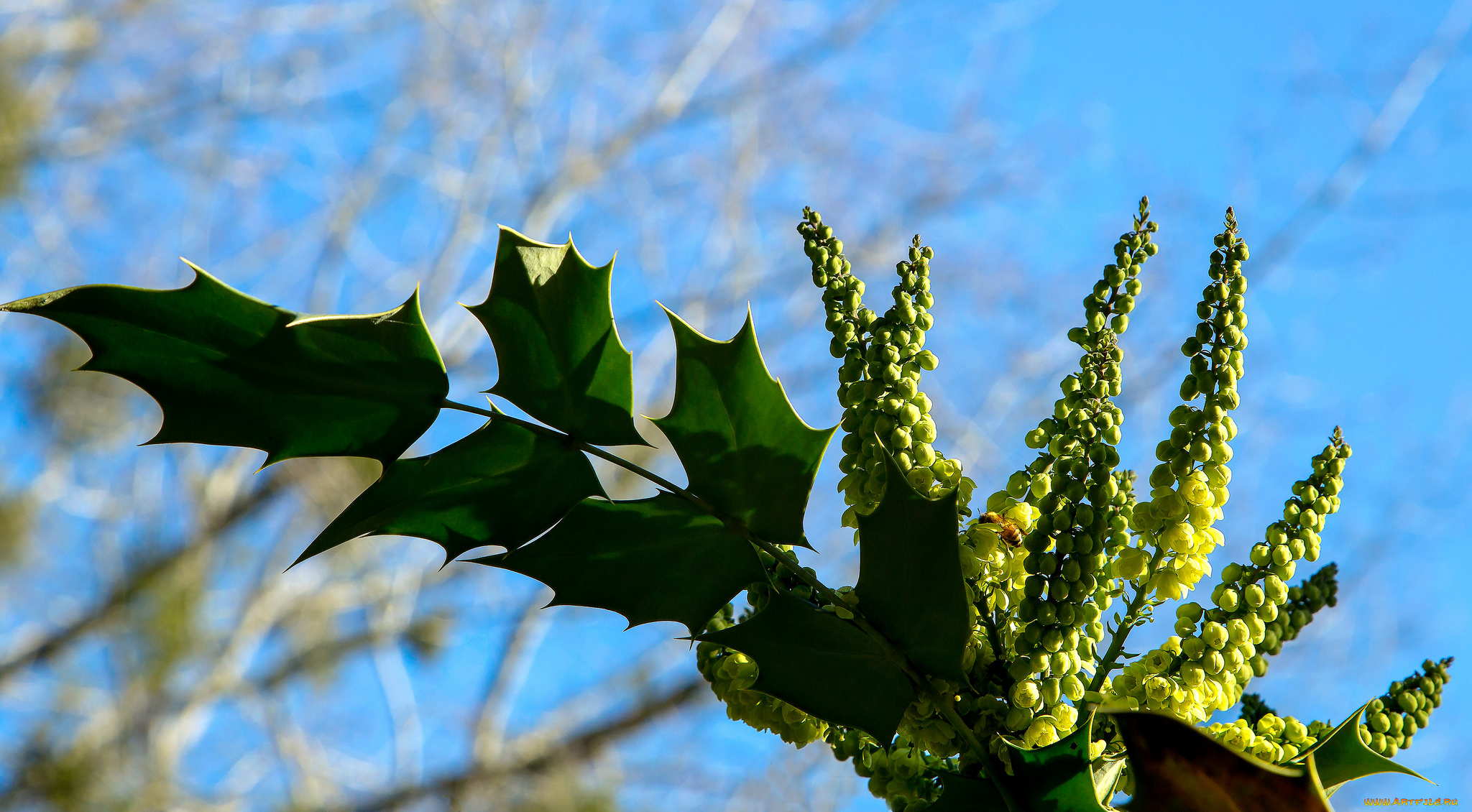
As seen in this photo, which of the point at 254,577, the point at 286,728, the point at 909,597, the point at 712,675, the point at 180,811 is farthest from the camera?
the point at 254,577

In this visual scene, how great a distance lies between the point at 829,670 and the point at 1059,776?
11 centimetres

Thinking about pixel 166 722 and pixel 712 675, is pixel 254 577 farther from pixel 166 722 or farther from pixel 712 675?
pixel 712 675

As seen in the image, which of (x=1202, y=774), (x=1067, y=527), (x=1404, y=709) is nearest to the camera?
(x=1202, y=774)

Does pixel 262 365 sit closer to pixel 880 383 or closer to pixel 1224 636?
pixel 880 383

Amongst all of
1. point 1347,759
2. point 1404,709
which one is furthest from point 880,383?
point 1404,709

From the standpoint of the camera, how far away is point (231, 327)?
18.0 inches

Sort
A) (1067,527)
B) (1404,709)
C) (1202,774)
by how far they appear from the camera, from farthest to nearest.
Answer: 1. (1404,709)
2. (1067,527)
3. (1202,774)

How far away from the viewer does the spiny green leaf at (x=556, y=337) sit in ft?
1.59

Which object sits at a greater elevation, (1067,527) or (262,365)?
(262,365)

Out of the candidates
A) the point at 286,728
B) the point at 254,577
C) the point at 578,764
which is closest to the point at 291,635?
the point at 254,577

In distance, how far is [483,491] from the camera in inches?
19.7

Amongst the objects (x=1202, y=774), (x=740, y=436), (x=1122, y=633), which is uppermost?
(x=740, y=436)

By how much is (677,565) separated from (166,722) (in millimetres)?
6147

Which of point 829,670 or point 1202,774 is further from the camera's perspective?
point 829,670
